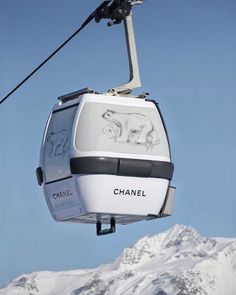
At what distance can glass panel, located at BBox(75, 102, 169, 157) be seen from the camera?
18781 millimetres

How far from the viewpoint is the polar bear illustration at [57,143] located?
19.0 m

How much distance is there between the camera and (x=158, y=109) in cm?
1978

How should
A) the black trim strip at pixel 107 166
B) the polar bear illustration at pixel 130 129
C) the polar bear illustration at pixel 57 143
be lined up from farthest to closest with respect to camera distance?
1. the polar bear illustration at pixel 57 143
2. the polar bear illustration at pixel 130 129
3. the black trim strip at pixel 107 166

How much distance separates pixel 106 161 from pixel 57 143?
3.12 ft

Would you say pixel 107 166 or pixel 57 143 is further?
pixel 57 143

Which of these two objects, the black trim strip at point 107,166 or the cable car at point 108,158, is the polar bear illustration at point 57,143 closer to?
the cable car at point 108,158

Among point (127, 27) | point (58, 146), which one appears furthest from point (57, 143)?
point (127, 27)

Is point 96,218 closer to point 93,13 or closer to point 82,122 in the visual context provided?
point 82,122

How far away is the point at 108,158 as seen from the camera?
18.7m

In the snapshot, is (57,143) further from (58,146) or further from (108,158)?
(108,158)

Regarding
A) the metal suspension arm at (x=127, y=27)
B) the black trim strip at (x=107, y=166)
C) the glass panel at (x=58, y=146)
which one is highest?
the metal suspension arm at (x=127, y=27)

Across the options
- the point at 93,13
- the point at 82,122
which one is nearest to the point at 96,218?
the point at 82,122

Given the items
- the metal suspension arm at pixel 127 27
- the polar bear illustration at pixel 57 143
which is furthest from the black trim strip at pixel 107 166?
the metal suspension arm at pixel 127 27

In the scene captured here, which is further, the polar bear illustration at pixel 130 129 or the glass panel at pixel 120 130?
the polar bear illustration at pixel 130 129
